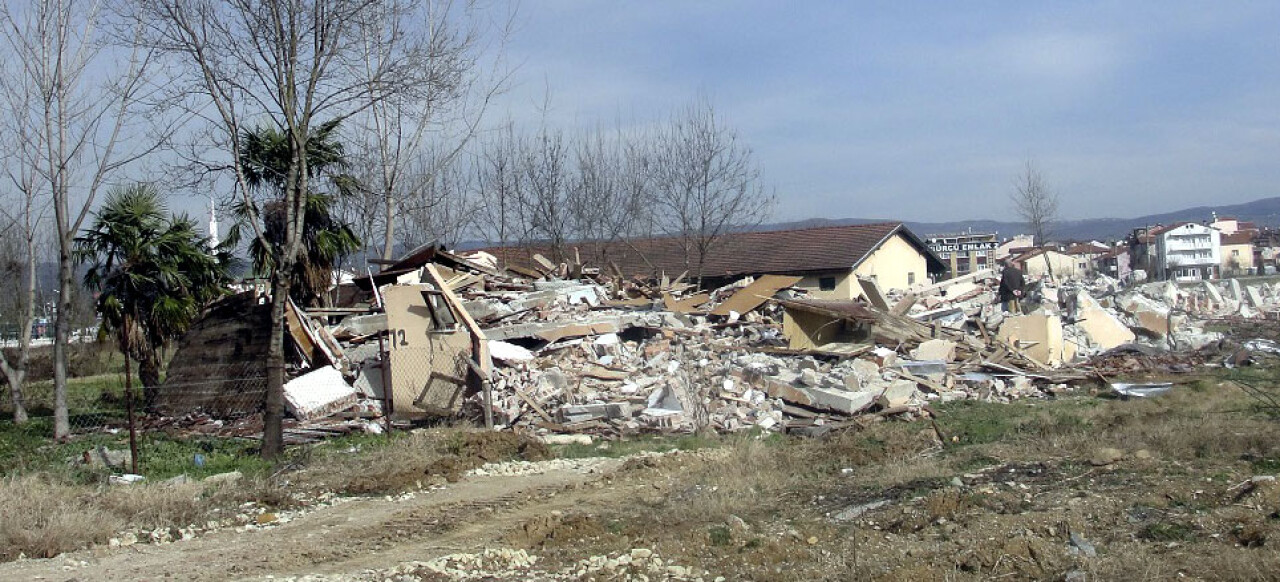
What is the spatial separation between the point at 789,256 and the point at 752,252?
186 centimetres

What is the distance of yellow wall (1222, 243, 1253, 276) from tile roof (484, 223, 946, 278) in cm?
5376

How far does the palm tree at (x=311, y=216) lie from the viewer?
16.4 metres

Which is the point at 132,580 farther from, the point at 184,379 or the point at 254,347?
the point at 184,379

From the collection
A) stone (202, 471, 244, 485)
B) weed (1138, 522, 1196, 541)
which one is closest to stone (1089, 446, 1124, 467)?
weed (1138, 522, 1196, 541)

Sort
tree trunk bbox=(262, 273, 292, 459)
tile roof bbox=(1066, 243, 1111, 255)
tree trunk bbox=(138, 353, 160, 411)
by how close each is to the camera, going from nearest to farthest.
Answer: tree trunk bbox=(262, 273, 292, 459), tree trunk bbox=(138, 353, 160, 411), tile roof bbox=(1066, 243, 1111, 255)

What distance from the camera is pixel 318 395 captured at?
1482 centimetres

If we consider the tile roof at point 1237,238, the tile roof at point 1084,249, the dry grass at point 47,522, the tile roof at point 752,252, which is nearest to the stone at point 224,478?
the dry grass at point 47,522

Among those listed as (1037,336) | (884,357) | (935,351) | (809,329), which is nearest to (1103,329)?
(1037,336)

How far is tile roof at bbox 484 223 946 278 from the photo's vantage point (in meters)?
34.1

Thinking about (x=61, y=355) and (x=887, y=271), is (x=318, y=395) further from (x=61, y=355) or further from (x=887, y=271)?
(x=887, y=271)

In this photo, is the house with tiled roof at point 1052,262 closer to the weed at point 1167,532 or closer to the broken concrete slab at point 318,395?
the broken concrete slab at point 318,395

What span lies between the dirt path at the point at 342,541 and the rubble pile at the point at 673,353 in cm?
408

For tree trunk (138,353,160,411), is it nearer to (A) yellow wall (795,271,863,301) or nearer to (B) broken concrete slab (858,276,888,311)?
(B) broken concrete slab (858,276,888,311)

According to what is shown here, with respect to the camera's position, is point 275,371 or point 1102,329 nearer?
point 275,371
